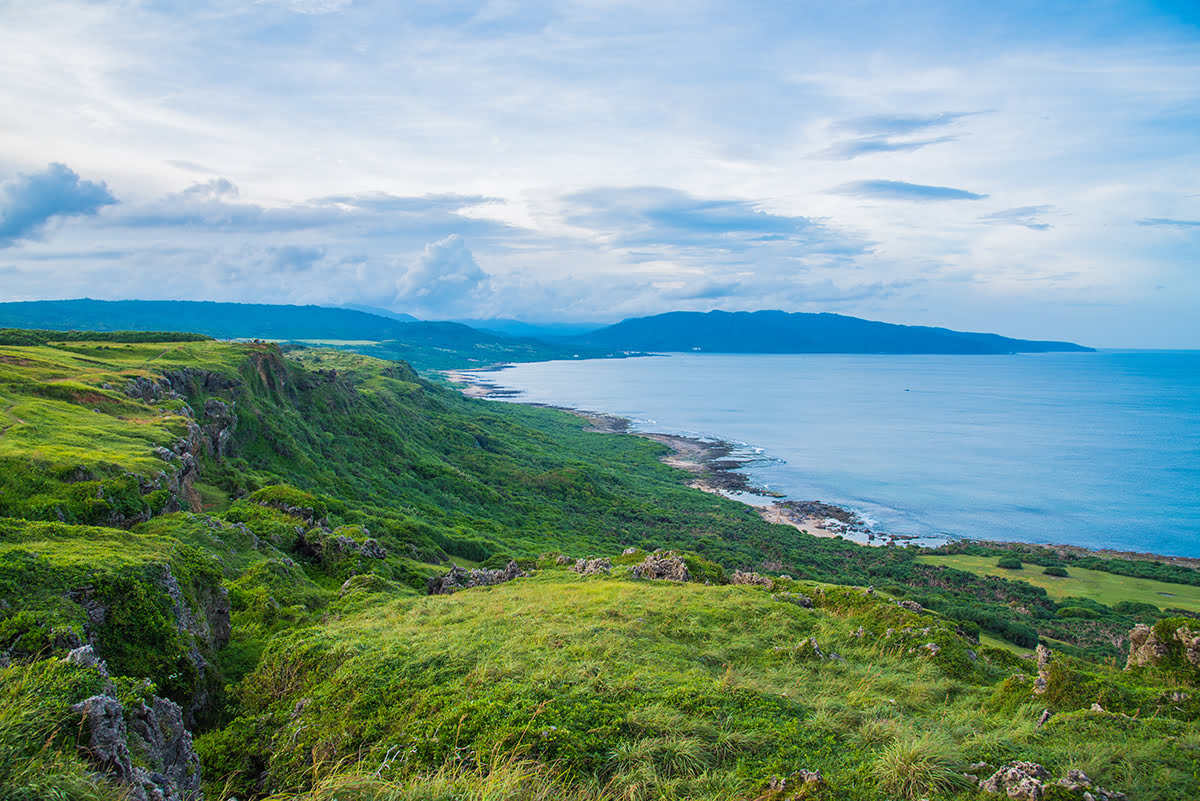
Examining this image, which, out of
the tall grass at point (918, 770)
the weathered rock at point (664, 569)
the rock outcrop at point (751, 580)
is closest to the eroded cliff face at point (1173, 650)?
the tall grass at point (918, 770)

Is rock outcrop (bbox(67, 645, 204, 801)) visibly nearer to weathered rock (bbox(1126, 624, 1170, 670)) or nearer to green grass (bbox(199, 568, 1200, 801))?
green grass (bbox(199, 568, 1200, 801))

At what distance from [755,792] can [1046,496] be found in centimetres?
11009

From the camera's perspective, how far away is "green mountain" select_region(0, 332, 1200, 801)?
8.94 m

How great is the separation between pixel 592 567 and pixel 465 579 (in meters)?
6.04

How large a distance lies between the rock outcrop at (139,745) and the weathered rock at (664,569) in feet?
58.6

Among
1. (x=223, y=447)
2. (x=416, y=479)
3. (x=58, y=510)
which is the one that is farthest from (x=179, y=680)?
(x=416, y=479)

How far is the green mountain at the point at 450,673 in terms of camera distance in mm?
8938

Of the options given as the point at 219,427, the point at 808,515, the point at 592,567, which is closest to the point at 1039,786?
the point at 592,567

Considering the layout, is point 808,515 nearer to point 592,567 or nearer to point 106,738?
point 592,567

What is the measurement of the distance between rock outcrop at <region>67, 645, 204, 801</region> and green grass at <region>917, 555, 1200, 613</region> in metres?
66.0

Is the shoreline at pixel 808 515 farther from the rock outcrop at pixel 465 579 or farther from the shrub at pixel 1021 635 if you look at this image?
the rock outcrop at pixel 465 579

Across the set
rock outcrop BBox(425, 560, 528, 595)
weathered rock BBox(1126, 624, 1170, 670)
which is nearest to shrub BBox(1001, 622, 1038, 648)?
weathered rock BBox(1126, 624, 1170, 670)

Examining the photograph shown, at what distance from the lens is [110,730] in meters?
7.93

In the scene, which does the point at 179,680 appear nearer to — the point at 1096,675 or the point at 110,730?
the point at 110,730
